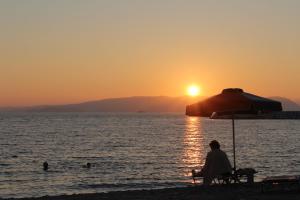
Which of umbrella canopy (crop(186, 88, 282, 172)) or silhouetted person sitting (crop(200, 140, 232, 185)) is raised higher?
umbrella canopy (crop(186, 88, 282, 172))

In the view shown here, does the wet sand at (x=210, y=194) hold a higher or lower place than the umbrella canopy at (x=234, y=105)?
lower

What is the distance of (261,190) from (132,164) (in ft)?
104

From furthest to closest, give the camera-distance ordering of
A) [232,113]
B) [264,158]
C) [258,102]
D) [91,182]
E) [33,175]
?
[264,158], [33,175], [91,182], [232,113], [258,102]

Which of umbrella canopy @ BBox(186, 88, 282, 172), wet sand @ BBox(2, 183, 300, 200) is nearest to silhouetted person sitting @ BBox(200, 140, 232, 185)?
wet sand @ BBox(2, 183, 300, 200)

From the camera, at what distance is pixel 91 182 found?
1300 inches

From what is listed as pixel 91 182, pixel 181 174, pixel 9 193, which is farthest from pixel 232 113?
pixel 181 174

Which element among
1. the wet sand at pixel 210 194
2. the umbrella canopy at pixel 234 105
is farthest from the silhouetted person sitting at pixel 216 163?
the umbrella canopy at pixel 234 105

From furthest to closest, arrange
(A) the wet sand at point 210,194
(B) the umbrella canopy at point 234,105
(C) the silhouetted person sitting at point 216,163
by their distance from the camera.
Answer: (C) the silhouetted person sitting at point 216,163, (B) the umbrella canopy at point 234,105, (A) the wet sand at point 210,194

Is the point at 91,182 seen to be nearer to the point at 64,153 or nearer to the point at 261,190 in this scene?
the point at 261,190

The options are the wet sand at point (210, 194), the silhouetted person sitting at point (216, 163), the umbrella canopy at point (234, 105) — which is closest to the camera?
the wet sand at point (210, 194)

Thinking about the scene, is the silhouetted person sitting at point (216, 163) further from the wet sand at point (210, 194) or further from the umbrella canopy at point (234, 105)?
the umbrella canopy at point (234, 105)

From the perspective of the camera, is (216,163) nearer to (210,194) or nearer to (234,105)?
(234,105)

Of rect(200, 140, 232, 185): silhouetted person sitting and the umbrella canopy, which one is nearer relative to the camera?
the umbrella canopy

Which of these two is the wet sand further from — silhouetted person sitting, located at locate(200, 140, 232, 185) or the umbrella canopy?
the umbrella canopy
